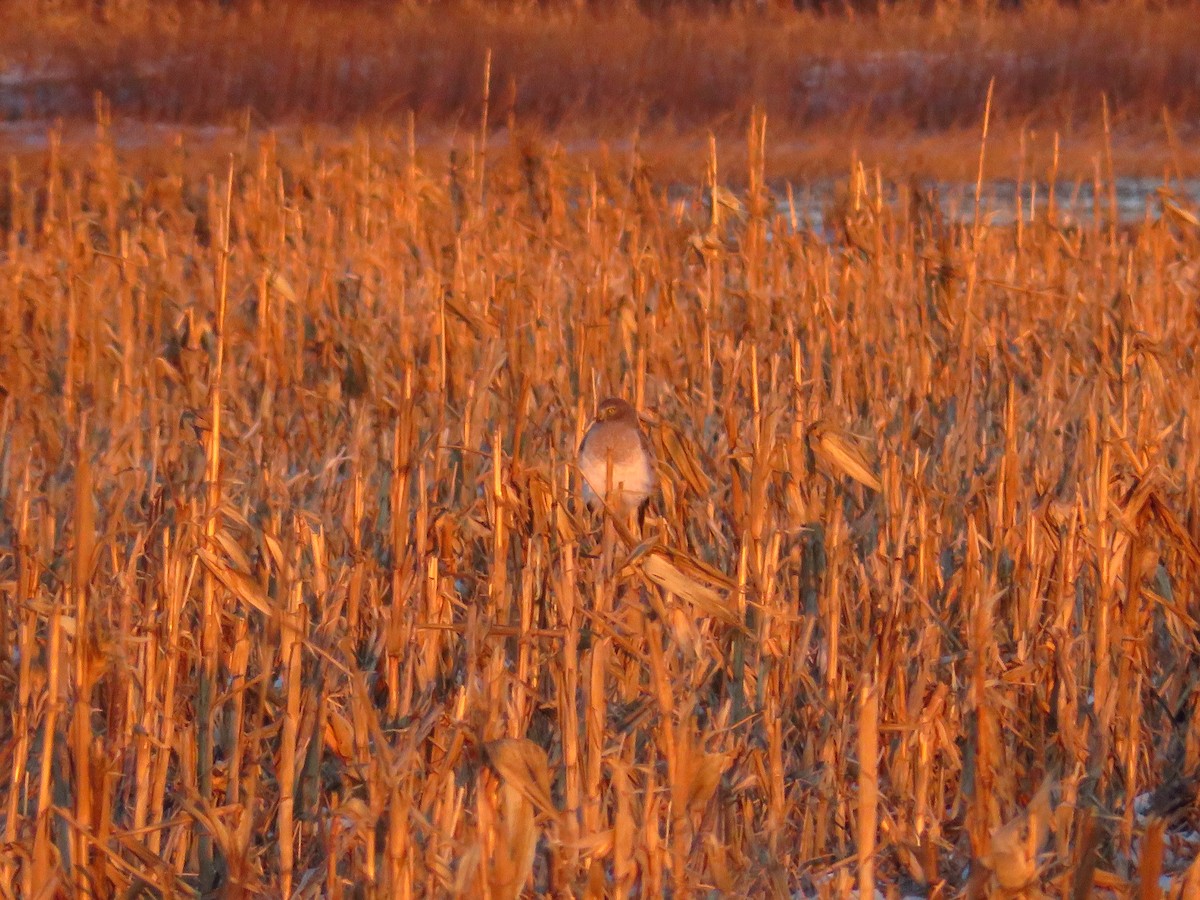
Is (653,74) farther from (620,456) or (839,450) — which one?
(839,450)

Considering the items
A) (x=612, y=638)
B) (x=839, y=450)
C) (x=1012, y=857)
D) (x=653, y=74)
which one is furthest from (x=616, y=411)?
(x=653, y=74)

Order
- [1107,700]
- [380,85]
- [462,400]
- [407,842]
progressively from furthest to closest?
[380,85], [462,400], [1107,700], [407,842]

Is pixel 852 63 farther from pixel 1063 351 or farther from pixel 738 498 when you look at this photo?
pixel 738 498

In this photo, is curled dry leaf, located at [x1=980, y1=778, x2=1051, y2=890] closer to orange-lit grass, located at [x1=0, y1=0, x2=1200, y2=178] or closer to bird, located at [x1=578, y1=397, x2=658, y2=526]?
bird, located at [x1=578, y1=397, x2=658, y2=526]

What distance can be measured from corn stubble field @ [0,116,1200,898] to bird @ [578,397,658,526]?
2.0 inches

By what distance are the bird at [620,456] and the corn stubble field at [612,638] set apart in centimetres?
5

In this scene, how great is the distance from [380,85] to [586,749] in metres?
9.50

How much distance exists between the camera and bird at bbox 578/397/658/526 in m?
2.22

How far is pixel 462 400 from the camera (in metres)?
3.58

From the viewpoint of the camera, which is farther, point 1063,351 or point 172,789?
point 1063,351

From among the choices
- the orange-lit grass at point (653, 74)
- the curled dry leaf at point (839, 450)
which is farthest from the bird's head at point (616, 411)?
the orange-lit grass at point (653, 74)

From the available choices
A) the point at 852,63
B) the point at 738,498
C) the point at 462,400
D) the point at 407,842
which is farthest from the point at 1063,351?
the point at 852,63

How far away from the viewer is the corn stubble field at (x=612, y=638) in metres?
1.54

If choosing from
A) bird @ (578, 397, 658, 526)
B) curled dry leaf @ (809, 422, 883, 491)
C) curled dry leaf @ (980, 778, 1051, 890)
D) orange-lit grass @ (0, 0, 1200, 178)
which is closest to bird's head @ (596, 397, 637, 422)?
bird @ (578, 397, 658, 526)
